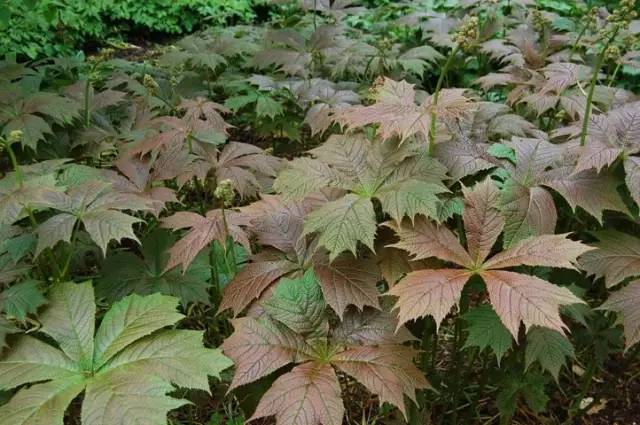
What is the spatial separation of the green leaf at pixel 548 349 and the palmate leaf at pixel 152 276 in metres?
1.18

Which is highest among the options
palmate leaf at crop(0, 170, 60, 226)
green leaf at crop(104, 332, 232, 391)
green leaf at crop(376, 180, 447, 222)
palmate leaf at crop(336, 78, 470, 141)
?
palmate leaf at crop(336, 78, 470, 141)

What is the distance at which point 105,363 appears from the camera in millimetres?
1601

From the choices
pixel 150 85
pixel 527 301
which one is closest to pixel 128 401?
pixel 527 301

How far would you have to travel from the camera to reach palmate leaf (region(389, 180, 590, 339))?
1405 mm

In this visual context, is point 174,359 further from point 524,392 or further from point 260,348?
point 524,392

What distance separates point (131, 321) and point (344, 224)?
0.71m

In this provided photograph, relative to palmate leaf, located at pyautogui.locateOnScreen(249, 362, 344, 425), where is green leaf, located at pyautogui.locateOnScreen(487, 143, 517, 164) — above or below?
above

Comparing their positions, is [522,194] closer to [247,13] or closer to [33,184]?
[33,184]

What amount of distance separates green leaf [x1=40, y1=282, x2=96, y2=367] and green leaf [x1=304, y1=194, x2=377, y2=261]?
28.2 inches

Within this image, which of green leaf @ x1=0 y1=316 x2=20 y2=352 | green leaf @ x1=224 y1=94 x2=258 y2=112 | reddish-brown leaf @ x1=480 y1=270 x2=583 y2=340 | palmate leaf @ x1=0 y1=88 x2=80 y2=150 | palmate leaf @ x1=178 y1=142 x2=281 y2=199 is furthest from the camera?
green leaf @ x1=224 y1=94 x2=258 y2=112

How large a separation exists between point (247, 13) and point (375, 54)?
5.84m

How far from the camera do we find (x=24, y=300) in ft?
5.63

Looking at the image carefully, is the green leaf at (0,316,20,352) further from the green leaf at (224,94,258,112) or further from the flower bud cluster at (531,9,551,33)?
the flower bud cluster at (531,9,551,33)

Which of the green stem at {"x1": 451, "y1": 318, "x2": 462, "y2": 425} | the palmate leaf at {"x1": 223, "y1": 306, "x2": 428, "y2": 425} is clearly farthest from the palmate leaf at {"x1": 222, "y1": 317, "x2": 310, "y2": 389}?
the green stem at {"x1": 451, "y1": 318, "x2": 462, "y2": 425}
